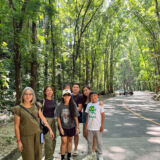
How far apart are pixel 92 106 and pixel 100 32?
22865 millimetres

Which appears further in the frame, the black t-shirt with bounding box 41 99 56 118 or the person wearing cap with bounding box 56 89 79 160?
the black t-shirt with bounding box 41 99 56 118

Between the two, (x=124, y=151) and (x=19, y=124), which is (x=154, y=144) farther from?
(x=19, y=124)

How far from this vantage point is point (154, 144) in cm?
567

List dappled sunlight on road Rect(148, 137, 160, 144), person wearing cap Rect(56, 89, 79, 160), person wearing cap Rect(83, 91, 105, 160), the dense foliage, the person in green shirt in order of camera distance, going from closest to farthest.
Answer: the person in green shirt, person wearing cap Rect(56, 89, 79, 160), person wearing cap Rect(83, 91, 105, 160), dappled sunlight on road Rect(148, 137, 160, 144), the dense foliage

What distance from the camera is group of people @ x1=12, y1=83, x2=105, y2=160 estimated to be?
10.6 feet

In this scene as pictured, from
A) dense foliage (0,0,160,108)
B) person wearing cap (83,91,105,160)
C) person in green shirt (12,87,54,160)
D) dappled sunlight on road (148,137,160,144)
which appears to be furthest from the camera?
dense foliage (0,0,160,108)

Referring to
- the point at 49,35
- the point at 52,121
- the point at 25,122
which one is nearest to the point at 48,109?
the point at 52,121

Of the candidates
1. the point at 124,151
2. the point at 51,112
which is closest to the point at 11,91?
the point at 51,112

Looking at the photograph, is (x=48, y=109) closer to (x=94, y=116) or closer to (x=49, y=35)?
(x=94, y=116)

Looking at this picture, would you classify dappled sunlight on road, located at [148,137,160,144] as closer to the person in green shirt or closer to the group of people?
the group of people

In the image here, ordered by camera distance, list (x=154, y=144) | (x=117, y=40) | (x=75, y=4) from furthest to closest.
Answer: (x=117, y=40)
(x=75, y=4)
(x=154, y=144)

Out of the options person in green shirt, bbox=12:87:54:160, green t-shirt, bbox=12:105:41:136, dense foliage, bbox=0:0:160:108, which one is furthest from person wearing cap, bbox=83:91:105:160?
dense foliage, bbox=0:0:160:108

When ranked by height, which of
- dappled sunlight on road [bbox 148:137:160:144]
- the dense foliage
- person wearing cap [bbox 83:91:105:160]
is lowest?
dappled sunlight on road [bbox 148:137:160:144]

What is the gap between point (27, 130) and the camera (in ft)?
10.7
